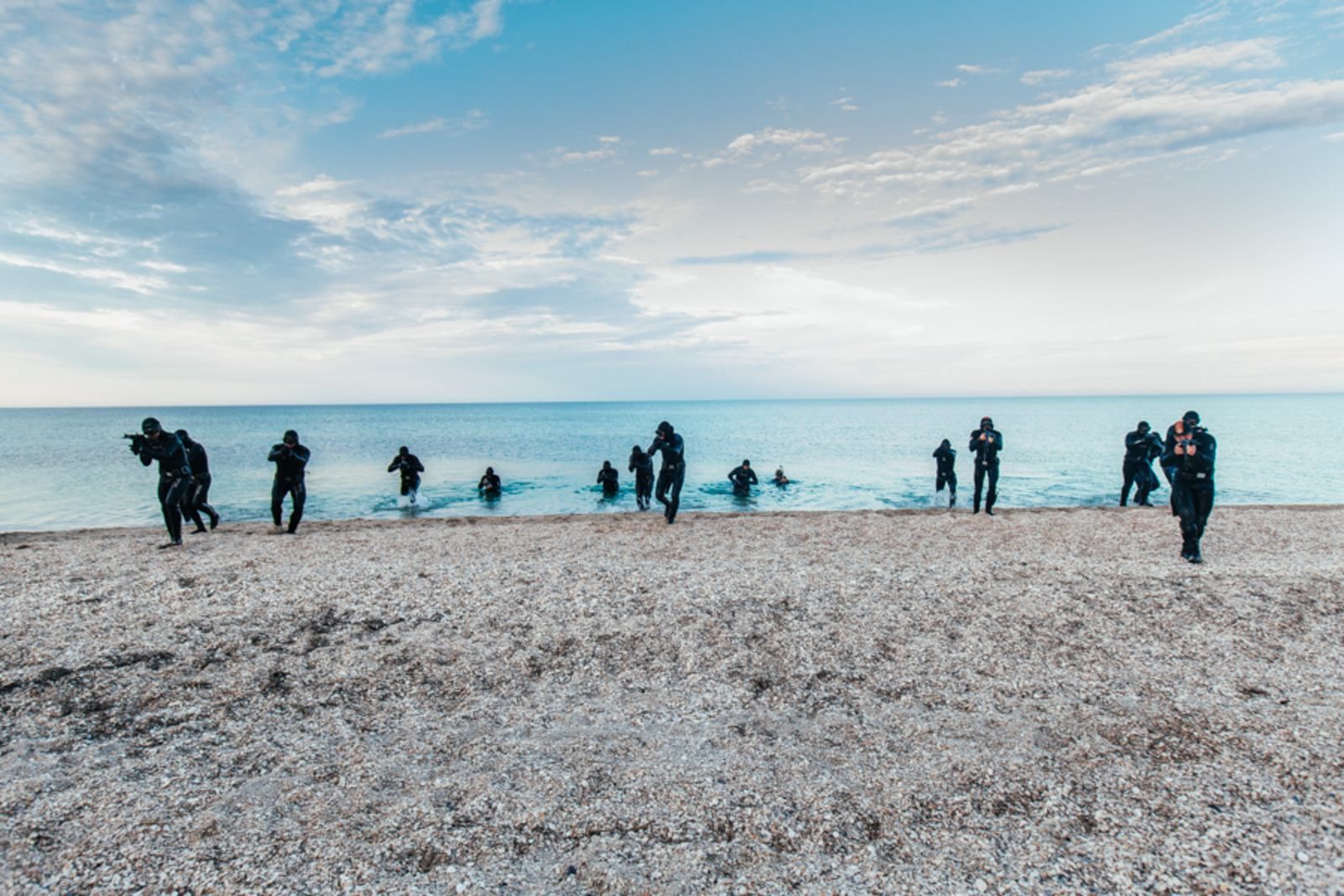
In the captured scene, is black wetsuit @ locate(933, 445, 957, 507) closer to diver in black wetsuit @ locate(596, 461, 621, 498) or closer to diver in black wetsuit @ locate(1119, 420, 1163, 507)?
diver in black wetsuit @ locate(1119, 420, 1163, 507)

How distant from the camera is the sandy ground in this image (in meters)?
4.20

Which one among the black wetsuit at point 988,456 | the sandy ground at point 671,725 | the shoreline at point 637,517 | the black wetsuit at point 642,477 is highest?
the black wetsuit at point 988,456

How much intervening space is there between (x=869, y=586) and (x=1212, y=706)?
4.37 meters

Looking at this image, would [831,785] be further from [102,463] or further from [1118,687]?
[102,463]

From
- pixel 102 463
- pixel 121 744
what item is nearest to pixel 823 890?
pixel 121 744

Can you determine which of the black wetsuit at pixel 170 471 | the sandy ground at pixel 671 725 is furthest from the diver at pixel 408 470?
the sandy ground at pixel 671 725

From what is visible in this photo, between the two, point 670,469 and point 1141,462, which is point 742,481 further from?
point 1141,462

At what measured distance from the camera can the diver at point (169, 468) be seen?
11961 mm

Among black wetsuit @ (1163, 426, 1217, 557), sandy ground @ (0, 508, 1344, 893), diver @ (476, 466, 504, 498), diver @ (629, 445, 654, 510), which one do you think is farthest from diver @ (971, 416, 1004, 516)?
diver @ (476, 466, 504, 498)

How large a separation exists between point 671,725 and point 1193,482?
10116mm

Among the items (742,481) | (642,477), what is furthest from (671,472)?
(742,481)

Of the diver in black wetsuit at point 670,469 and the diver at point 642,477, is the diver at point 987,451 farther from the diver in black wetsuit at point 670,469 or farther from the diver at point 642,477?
the diver at point 642,477

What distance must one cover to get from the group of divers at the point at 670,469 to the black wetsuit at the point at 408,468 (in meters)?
0.05

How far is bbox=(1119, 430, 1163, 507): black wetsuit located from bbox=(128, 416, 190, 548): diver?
21343 mm
